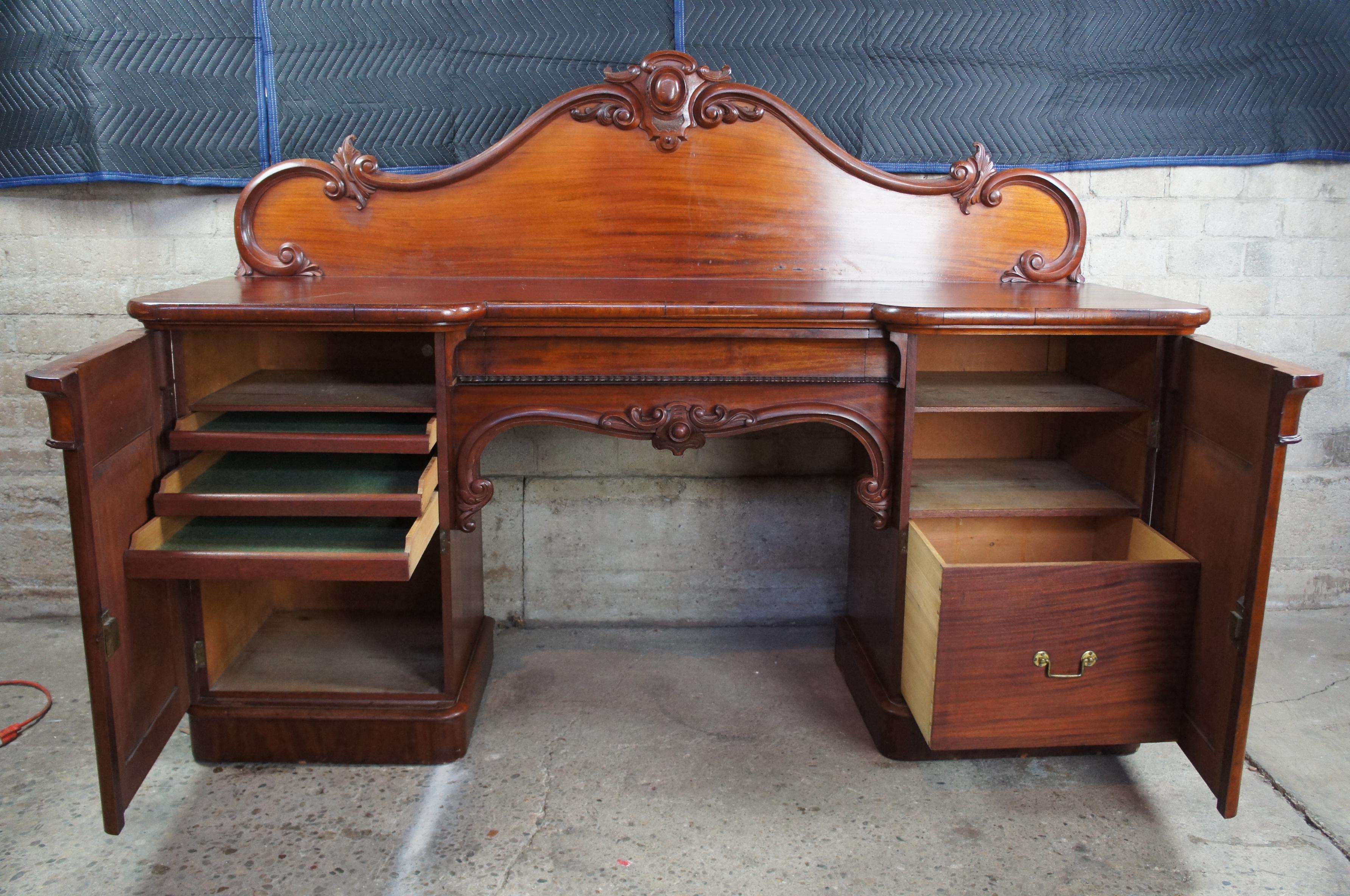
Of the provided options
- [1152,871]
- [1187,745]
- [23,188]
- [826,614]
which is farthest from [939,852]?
[23,188]

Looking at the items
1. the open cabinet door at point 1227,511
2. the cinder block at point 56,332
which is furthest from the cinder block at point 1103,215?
the cinder block at point 56,332

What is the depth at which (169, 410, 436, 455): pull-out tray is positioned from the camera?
1834 mm

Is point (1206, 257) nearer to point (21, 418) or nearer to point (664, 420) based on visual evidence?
point (664, 420)

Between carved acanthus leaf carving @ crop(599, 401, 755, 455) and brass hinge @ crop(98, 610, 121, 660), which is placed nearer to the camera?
brass hinge @ crop(98, 610, 121, 660)

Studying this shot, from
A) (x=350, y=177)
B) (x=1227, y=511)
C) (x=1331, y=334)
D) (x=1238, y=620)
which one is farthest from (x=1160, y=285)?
(x=350, y=177)

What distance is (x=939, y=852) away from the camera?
1.78 metres

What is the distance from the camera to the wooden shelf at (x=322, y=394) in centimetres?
190

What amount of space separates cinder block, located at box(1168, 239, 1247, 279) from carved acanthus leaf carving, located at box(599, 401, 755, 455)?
142 centimetres

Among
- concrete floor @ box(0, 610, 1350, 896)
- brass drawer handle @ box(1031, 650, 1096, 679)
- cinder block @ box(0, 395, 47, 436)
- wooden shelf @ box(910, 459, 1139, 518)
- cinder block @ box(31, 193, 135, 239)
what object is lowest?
concrete floor @ box(0, 610, 1350, 896)

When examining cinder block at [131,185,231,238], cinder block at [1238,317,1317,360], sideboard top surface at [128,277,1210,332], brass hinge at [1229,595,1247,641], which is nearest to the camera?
brass hinge at [1229,595,1247,641]

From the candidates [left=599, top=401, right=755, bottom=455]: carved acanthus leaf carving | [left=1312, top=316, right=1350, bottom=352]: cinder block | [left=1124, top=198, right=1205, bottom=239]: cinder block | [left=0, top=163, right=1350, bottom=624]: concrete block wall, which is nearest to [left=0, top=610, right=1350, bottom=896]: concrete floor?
[left=0, top=163, right=1350, bottom=624]: concrete block wall

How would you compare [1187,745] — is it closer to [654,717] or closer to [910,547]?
[910,547]

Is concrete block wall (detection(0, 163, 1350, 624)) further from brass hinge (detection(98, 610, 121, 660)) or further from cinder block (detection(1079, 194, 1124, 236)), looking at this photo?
brass hinge (detection(98, 610, 121, 660))

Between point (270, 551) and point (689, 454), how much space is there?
3.85ft
